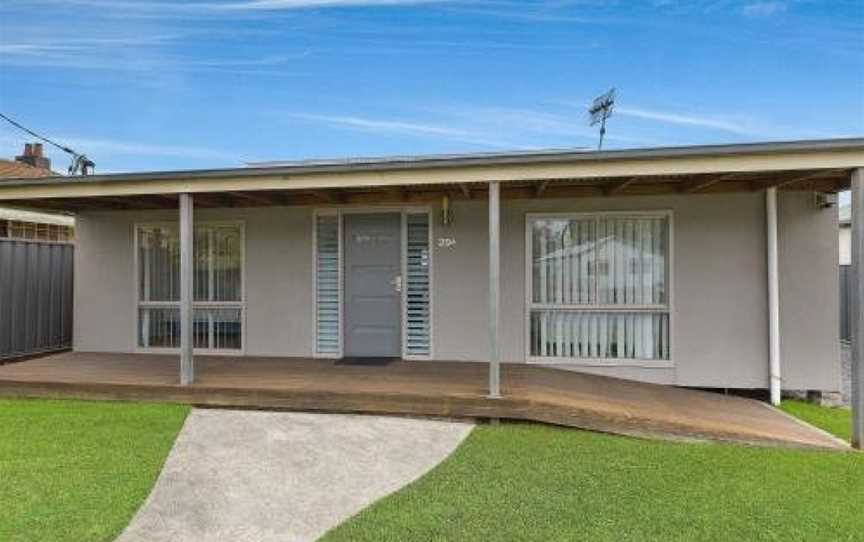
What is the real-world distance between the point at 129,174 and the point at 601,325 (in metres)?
5.60

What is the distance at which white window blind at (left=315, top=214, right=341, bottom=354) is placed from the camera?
7777mm

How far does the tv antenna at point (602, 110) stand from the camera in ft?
33.7

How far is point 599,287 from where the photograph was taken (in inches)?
284

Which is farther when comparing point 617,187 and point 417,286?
point 417,286

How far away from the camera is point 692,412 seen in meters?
5.66

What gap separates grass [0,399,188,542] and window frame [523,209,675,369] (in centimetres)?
409

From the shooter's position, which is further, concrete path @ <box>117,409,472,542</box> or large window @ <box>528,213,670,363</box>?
large window @ <box>528,213,670,363</box>

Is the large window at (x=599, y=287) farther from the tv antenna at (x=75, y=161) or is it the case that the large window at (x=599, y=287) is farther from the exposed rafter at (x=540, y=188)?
the tv antenna at (x=75, y=161)

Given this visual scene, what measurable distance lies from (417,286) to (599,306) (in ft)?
7.52

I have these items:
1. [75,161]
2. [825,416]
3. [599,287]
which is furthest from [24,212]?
[825,416]

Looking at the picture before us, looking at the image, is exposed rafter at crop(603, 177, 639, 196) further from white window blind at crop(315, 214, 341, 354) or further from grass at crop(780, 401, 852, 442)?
white window blind at crop(315, 214, 341, 354)

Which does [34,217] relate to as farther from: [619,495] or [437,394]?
[619,495]

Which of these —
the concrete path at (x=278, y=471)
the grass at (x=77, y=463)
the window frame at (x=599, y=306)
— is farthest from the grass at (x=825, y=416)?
the grass at (x=77, y=463)

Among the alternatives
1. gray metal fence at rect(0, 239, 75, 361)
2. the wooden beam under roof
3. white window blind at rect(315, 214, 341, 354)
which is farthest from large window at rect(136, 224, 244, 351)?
gray metal fence at rect(0, 239, 75, 361)
